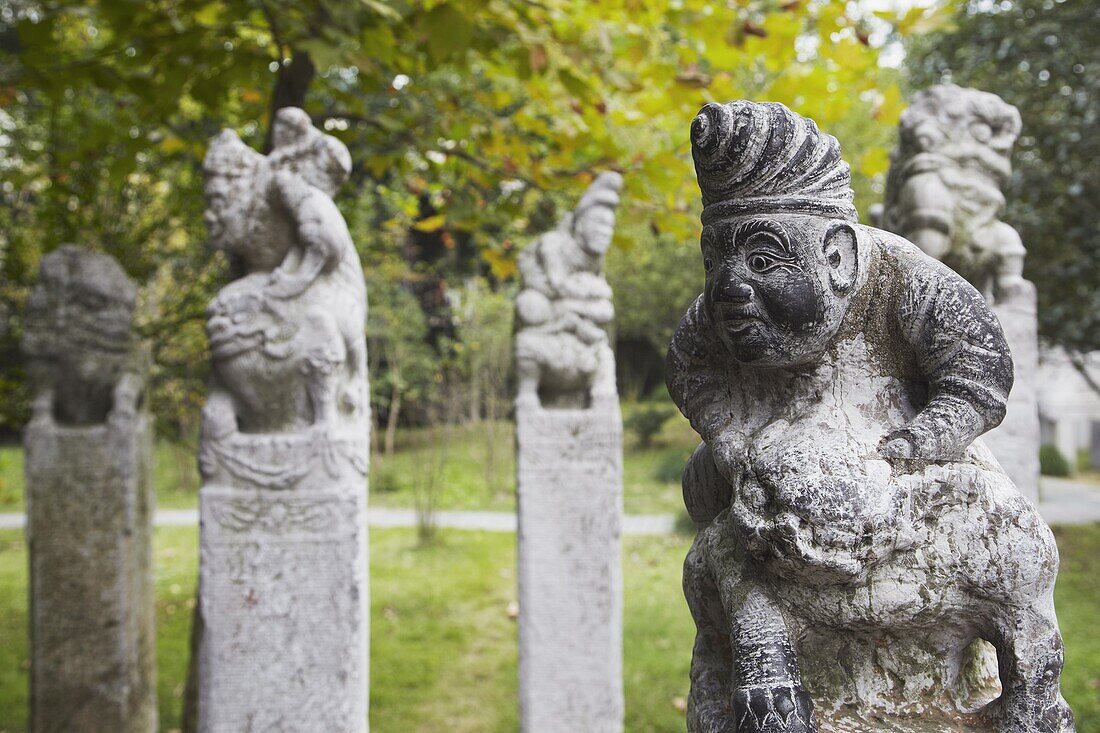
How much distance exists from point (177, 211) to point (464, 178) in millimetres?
2340

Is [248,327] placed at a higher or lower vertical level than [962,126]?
lower

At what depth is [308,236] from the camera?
10.8ft

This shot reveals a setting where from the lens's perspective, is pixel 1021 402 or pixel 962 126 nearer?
pixel 962 126

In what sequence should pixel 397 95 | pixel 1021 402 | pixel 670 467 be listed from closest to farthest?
pixel 1021 402, pixel 397 95, pixel 670 467

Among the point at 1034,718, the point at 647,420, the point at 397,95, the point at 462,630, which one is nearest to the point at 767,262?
the point at 1034,718

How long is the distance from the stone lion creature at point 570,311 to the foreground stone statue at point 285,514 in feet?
4.71

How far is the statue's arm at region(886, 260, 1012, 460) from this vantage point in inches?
56.9

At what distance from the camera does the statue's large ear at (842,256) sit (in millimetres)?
1472

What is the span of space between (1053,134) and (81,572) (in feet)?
26.1

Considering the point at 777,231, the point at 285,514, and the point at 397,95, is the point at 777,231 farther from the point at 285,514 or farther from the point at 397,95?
the point at 397,95

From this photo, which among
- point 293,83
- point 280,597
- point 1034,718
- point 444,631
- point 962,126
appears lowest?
point 444,631

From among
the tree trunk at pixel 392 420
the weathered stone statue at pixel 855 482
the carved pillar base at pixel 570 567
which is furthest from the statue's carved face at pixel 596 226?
the tree trunk at pixel 392 420

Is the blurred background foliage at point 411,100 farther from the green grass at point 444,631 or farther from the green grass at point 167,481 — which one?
the green grass at point 167,481

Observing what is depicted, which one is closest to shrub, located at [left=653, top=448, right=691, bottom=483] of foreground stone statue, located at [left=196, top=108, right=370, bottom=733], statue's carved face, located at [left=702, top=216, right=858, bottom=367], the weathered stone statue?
foreground stone statue, located at [left=196, top=108, right=370, bottom=733]
